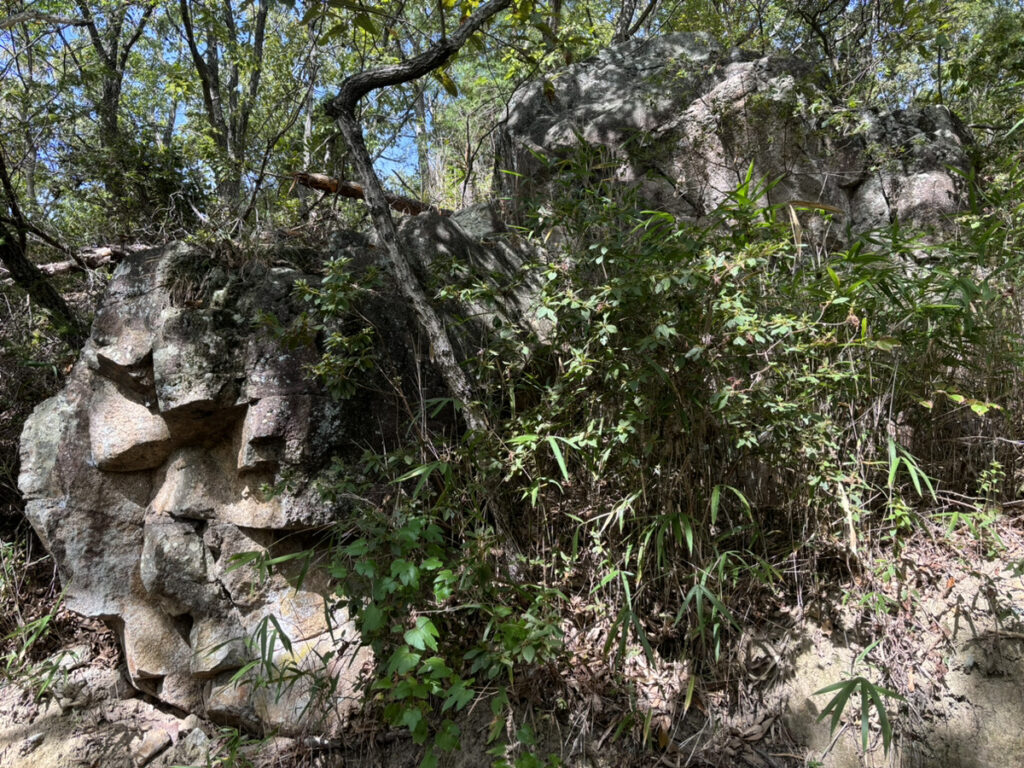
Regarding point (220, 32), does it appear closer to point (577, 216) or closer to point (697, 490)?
point (577, 216)

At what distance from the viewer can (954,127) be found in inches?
141

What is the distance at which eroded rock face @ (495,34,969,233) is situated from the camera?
3365mm

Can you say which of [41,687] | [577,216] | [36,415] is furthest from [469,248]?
[41,687]

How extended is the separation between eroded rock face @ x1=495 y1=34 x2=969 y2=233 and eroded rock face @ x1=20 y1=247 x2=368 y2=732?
1.76 meters

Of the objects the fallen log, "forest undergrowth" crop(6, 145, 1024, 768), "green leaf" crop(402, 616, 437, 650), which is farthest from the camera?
the fallen log

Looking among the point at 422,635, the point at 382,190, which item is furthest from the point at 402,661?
the point at 382,190

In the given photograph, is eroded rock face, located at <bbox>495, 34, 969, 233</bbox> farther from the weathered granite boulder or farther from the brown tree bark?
the weathered granite boulder

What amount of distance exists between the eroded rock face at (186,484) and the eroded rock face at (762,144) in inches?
69.2

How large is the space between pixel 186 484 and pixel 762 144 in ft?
11.7

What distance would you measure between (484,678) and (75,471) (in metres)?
2.18

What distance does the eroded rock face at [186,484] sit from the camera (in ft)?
8.19

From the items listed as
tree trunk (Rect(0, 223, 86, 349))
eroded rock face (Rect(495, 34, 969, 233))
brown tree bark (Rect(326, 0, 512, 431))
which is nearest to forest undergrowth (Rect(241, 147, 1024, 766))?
brown tree bark (Rect(326, 0, 512, 431))

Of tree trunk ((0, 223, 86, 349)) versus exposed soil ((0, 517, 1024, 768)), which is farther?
tree trunk ((0, 223, 86, 349))

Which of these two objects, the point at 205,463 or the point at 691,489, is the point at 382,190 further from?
the point at 691,489
